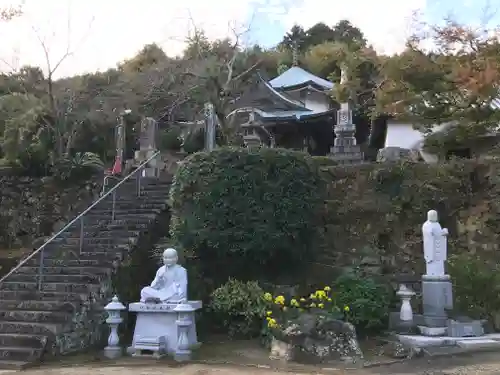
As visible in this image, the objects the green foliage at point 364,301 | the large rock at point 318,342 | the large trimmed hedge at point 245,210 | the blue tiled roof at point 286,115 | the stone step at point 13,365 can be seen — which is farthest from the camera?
the blue tiled roof at point 286,115

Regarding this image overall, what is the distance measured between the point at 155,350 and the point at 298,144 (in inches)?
789

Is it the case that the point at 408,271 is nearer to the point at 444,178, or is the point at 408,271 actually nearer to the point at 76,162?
the point at 444,178

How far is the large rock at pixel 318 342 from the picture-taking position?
8594mm

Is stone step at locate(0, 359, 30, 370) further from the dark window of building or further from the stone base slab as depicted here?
the dark window of building

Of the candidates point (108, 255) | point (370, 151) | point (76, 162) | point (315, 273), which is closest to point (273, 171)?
point (315, 273)

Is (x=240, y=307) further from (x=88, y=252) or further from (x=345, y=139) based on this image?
(x=345, y=139)

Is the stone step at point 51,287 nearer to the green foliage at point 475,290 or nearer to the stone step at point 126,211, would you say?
the stone step at point 126,211

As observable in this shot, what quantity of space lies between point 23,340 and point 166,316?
243 cm

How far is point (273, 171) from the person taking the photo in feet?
39.8

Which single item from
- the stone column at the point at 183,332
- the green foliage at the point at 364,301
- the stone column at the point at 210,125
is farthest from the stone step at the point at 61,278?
the stone column at the point at 210,125

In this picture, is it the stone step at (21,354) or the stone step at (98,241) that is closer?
the stone step at (21,354)

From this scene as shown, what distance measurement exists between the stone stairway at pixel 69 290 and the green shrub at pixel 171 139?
17.0 m

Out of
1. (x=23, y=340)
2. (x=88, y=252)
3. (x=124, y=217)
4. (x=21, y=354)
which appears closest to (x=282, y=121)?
(x=124, y=217)

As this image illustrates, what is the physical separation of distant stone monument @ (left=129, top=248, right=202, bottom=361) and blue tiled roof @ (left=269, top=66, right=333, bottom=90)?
24.6 m
